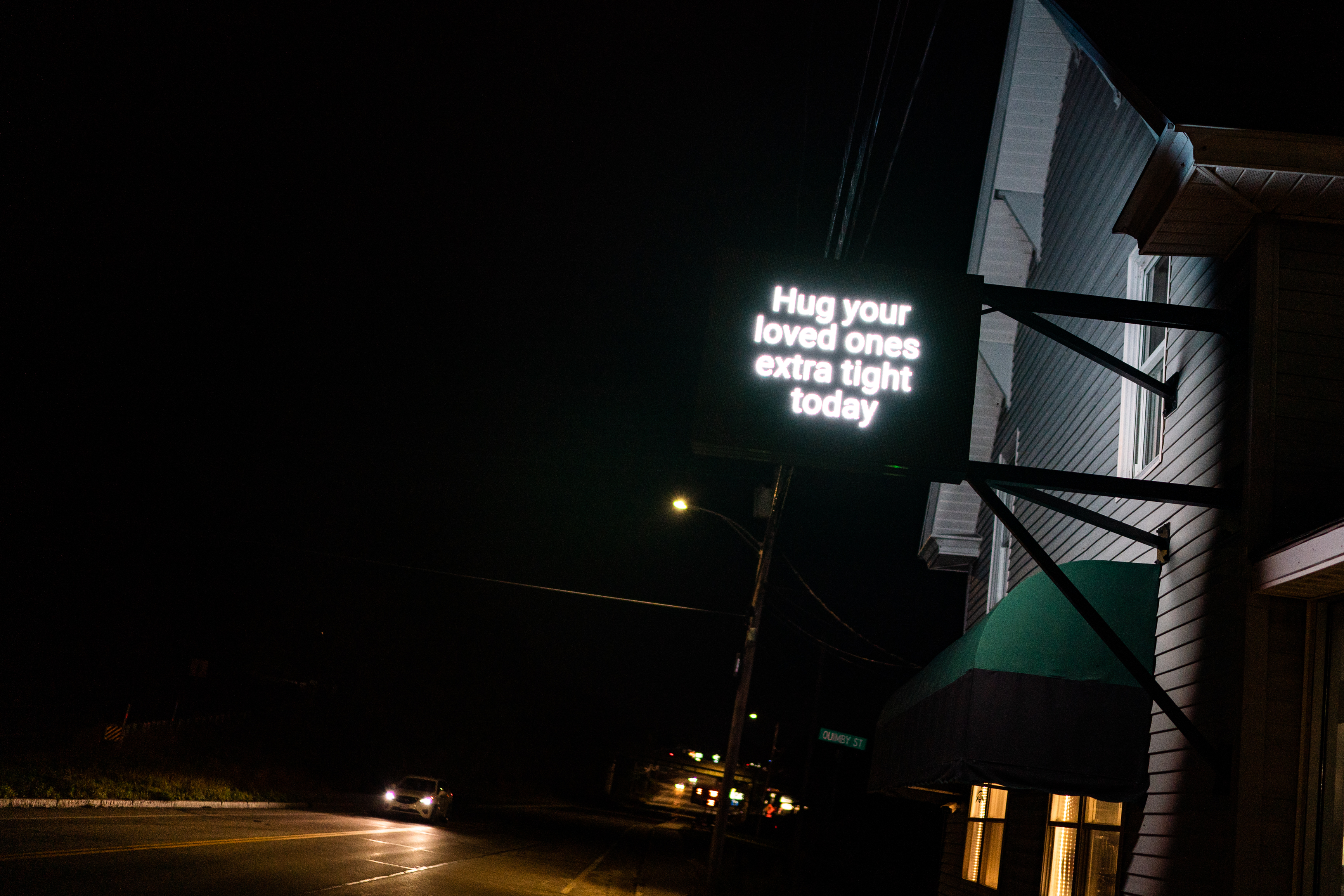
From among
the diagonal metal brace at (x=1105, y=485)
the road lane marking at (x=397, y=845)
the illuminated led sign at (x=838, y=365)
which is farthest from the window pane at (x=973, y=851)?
the road lane marking at (x=397, y=845)

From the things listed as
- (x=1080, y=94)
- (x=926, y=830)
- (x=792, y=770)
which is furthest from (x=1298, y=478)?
(x=792, y=770)

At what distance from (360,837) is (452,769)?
4856 cm

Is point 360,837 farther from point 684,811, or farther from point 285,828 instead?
point 684,811

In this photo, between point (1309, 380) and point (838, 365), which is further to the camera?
point (838, 365)

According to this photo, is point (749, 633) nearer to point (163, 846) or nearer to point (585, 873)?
point (585, 873)

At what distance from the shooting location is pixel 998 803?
47.2 feet

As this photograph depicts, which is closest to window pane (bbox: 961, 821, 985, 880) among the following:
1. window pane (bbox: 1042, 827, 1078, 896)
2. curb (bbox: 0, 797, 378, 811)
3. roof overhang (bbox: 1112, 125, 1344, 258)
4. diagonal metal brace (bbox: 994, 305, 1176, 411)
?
window pane (bbox: 1042, 827, 1078, 896)

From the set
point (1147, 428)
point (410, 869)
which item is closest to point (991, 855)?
point (1147, 428)

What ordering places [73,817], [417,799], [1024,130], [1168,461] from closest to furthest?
[1168,461] → [1024,130] → [73,817] → [417,799]

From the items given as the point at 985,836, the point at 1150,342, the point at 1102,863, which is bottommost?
the point at 985,836

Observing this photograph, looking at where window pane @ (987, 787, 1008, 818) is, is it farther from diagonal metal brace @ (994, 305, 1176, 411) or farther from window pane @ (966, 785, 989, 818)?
diagonal metal brace @ (994, 305, 1176, 411)

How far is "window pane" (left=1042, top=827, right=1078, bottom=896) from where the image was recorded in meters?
10.9

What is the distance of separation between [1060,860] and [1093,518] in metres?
4.34

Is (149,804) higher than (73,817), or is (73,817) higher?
(73,817)
